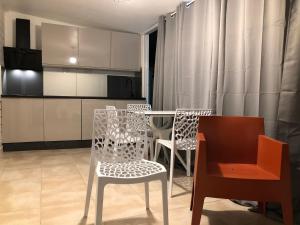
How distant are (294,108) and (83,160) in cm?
267

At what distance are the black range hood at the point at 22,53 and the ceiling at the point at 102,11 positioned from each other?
292 mm

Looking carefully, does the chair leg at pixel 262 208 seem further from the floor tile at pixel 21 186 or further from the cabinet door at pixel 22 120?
the cabinet door at pixel 22 120

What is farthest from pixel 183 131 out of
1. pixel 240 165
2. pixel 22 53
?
pixel 22 53

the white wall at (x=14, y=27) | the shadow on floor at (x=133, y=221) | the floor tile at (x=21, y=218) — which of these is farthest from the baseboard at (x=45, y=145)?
the shadow on floor at (x=133, y=221)

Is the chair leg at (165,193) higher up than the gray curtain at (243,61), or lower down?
lower down

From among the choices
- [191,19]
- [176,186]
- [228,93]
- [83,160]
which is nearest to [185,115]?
[228,93]

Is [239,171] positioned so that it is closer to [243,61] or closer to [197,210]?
[197,210]

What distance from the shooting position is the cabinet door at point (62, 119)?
4070 millimetres

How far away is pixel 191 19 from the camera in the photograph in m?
3.14

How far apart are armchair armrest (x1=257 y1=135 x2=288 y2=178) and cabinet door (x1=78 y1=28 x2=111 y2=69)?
11.6 feet

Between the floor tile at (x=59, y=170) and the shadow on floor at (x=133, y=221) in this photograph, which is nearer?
the shadow on floor at (x=133, y=221)

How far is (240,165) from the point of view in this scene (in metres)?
1.73

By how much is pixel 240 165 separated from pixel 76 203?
1.32m

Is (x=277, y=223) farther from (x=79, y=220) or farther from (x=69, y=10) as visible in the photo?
(x=69, y=10)
